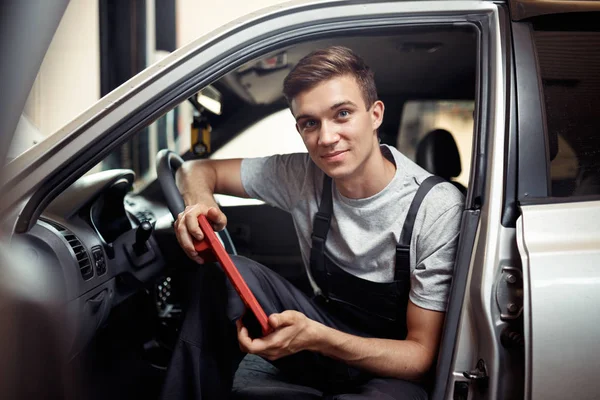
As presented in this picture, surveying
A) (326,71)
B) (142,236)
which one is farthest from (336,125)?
(142,236)

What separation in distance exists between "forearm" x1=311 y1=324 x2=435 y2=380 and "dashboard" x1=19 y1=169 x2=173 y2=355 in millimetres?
692

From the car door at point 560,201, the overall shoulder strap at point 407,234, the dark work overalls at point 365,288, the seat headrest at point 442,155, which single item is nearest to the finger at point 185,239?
the dark work overalls at point 365,288

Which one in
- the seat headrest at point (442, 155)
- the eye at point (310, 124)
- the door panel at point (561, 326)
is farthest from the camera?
the seat headrest at point (442, 155)

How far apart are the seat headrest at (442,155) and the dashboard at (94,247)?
124 centimetres

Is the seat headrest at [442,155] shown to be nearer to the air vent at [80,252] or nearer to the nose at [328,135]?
the nose at [328,135]

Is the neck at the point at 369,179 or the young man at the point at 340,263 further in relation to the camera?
the neck at the point at 369,179

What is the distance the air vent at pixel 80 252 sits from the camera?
4.80ft

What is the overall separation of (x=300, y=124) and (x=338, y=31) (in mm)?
323

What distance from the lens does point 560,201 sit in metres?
1.22

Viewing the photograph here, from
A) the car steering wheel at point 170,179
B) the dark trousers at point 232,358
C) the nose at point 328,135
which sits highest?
the nose at point 328,135

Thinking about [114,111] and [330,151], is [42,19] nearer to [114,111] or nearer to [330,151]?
[114,111]

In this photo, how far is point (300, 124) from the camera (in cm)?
158

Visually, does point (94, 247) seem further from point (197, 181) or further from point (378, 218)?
point (378, 218)

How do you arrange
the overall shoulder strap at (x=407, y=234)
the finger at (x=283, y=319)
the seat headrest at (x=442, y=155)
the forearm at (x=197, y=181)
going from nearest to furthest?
the finger at (x=283, y=319), the overall shoulder strap at (x=407, y=234), the forearm at (x=197, y=181), the seat headrest at (x=442, y=155)
